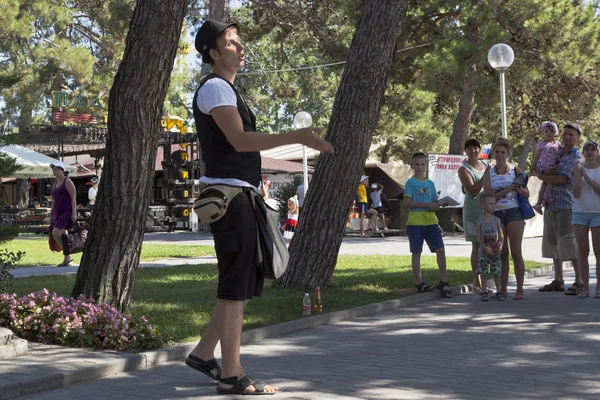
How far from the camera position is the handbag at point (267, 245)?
5641 mm

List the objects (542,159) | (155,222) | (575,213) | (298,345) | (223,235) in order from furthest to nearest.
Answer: (155,222) < (542,159) < (575,213) < (298,345) < (223,235)

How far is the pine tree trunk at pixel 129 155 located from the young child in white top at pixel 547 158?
18.1ft

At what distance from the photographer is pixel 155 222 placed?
32.0 m

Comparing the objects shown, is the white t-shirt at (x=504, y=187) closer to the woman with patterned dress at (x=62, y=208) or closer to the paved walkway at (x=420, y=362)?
the paved walkway at (x=420, y=362)

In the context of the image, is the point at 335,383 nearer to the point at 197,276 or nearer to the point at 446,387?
the point at 446,387

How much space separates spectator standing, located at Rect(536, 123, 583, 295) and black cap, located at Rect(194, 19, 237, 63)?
258 inches

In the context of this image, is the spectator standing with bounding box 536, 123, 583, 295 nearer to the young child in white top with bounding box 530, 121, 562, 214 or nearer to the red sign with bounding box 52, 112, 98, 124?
the young child in white top with bounding box 530, 121, 562, 214

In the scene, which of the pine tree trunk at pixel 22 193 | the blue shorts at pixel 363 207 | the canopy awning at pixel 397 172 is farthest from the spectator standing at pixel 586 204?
the pine tree trunk at pixel 22 193

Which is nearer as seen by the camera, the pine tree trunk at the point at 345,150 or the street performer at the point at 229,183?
the street performer at the point at 229,183

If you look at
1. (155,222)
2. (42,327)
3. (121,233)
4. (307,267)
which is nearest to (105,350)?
(42,327)

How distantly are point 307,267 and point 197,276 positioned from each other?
2658 mm

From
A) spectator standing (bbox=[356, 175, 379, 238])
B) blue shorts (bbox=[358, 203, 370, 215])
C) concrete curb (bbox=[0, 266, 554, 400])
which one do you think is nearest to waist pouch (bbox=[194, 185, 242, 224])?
concrete curb (bbox=[0, 266, 554, 400])

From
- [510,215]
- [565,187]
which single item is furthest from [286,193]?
[510,215]

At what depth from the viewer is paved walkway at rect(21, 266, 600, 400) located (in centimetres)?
585
